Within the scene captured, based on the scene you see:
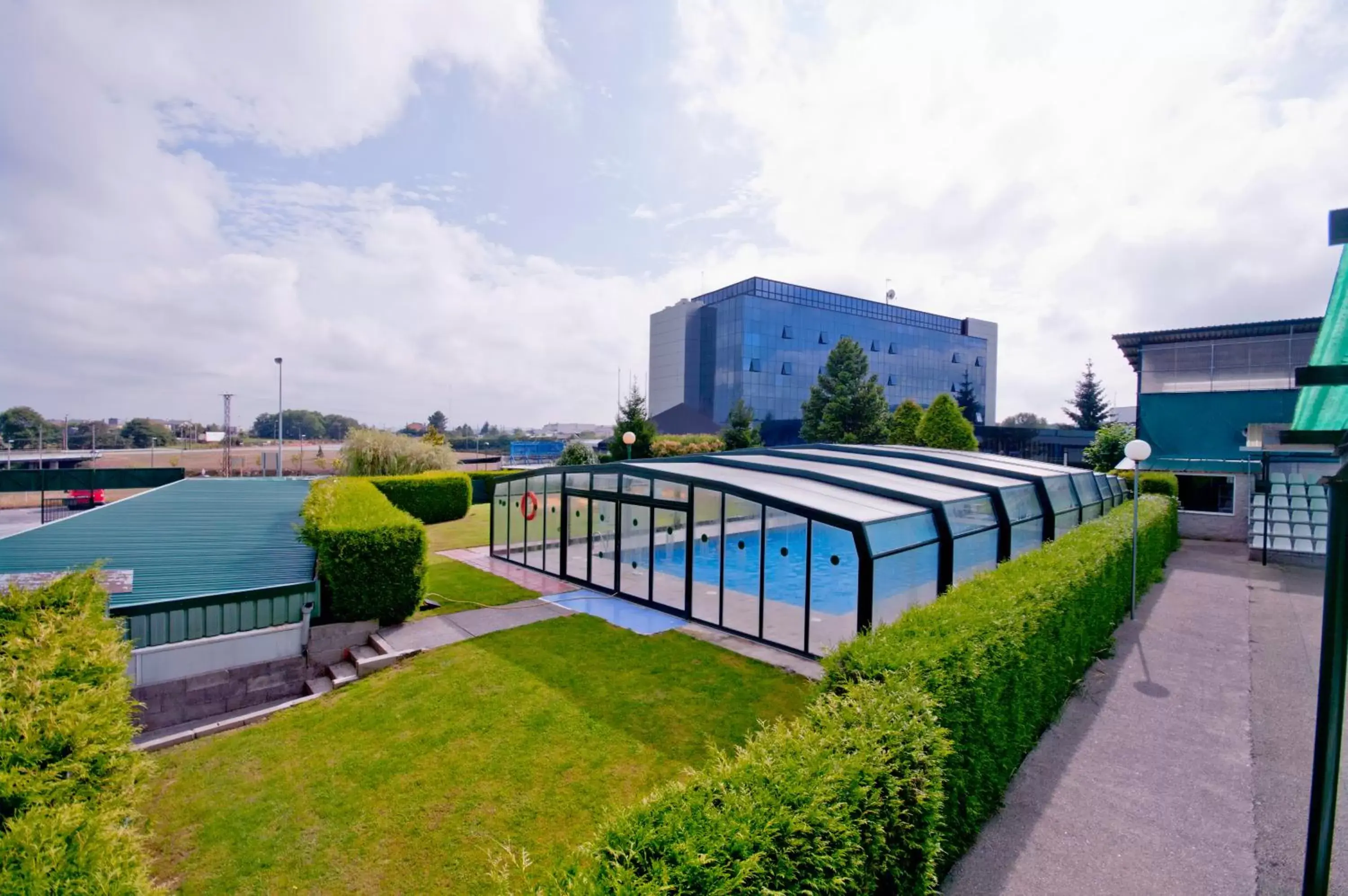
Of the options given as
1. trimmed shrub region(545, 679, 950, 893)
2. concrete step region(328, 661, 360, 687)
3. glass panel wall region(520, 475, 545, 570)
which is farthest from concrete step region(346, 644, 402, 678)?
→ trimmed shrub region(545, 679, 950, 893)

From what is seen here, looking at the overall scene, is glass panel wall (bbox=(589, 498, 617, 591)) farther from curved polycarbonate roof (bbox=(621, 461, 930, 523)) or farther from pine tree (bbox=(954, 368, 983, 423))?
pine tree (bbox=(954, 368, 983, 423))

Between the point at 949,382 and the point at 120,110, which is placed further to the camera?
the point at 949,382

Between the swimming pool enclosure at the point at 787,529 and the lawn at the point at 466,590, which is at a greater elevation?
the swimming pool enclosure at the point at 787,529

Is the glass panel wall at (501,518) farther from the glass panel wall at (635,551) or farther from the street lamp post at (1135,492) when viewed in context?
the street lamp post at (1135,492)

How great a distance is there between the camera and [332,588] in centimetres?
985

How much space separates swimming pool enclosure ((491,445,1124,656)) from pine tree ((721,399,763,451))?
20.0 metres

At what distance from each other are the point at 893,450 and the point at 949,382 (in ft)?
178

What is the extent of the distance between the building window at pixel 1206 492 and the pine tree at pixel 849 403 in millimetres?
13804

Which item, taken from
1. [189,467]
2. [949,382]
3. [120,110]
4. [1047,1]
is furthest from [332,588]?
[949,382]

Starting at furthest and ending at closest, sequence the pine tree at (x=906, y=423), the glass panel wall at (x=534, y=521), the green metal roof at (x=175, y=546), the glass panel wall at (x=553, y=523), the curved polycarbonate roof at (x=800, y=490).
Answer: the pine tree at (x=906, y=423), the glass panel wall at (x=534, y=521), the glass panel wall at (x=553, y=523), the green metal roof at (x=175, y=546), the curved polycarbonate roof at (x=800, y=490)

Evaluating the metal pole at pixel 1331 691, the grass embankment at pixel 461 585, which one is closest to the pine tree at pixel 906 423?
the grass embankment at pixel 461 585

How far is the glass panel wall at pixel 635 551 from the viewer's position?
1174 centimetres

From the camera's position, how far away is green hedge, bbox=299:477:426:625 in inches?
390

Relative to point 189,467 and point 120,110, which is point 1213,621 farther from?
point 189,467
